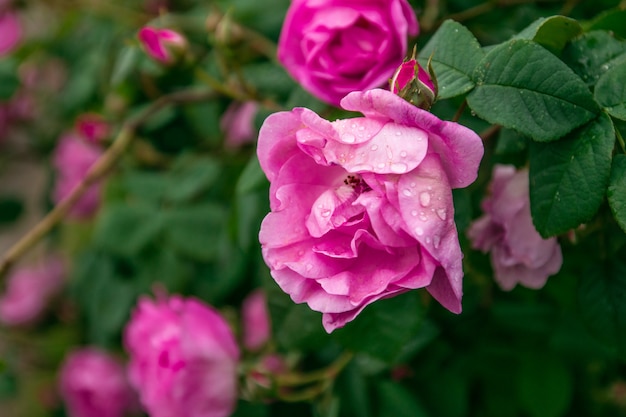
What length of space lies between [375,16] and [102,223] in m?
0.78

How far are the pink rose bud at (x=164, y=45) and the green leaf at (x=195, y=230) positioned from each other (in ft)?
1.19

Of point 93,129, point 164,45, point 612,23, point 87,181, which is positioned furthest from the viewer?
point 93,129

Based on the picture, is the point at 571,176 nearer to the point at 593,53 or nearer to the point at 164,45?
the point at 593,53

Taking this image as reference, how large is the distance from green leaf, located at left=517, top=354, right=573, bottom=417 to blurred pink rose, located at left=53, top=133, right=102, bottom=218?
0.93 m

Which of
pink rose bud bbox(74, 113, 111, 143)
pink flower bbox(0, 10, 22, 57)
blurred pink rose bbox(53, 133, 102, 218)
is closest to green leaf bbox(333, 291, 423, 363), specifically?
pink rose bud bbox(74, 113, 111, 143)

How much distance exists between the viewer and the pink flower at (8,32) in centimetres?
159

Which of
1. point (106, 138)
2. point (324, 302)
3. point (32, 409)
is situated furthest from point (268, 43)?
point (32, 409)

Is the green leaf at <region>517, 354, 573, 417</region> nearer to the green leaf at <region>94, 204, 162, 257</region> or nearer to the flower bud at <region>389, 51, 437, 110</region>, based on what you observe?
the flower bud at <region>389, 51, 437, 110</region>

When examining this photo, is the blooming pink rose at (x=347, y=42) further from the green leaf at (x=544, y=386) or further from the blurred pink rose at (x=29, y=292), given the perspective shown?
the blurred pink rose at (x=29, y=292)

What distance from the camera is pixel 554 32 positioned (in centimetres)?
59

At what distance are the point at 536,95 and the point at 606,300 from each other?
23 centimetres

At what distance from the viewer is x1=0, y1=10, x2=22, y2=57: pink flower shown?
1.59 metres

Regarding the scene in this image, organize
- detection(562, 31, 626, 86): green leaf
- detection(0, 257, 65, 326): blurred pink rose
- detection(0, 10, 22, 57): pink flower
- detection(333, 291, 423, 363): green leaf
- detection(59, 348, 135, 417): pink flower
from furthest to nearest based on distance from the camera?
detection(0, 257, 65, 326): blurred pink rose < detection(0, 10, 22, 57): pink flower < detection(59, 348, 135, 417): pink flower < detection(333, 291, 423, 363): green leaf < detection(562, 31, 626, 86): green leaf

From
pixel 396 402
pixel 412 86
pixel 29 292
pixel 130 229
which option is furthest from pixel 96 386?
pixel 412 86
